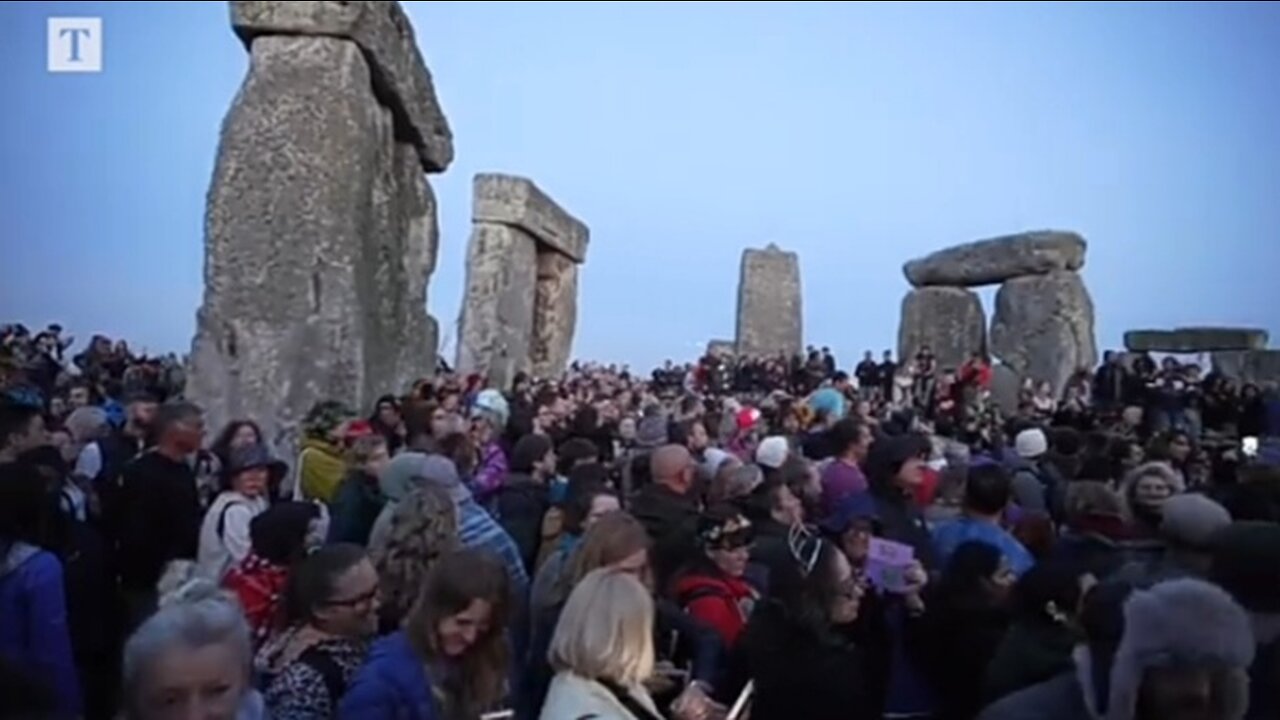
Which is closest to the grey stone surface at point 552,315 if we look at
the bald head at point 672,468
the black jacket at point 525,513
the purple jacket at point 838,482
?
the purple jacket at point 838,482

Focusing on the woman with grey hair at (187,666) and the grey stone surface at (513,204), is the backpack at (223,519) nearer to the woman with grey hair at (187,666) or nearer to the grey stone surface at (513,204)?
the woman with grey hair at (187,666)

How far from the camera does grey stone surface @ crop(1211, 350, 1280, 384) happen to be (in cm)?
1950

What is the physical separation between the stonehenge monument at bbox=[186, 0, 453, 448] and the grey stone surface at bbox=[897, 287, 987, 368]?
15.6m

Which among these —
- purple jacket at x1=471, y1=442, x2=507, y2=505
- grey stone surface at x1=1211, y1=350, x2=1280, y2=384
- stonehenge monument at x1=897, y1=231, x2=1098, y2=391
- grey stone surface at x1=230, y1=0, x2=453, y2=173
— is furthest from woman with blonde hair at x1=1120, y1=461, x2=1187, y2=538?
stonehenge monument at x1=897, y1=231, x2=1098, y2=391

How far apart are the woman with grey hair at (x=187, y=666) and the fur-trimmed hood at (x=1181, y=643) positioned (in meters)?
1.58

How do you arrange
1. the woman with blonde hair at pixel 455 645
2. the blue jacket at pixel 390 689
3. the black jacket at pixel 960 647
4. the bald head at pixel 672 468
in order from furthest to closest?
the bald head at pixel 672 468
the black jacket at pixel 960 647
the woman with blonde hair at pixel 455 645
the blue jacket at pixel 390 689

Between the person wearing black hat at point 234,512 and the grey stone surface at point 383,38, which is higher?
the grey stone surface at point 383,38

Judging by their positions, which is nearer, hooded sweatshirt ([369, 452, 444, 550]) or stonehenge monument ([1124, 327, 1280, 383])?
hooded sweatshirt ([369, 452, 444, 550])

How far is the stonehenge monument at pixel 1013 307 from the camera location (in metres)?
21.6

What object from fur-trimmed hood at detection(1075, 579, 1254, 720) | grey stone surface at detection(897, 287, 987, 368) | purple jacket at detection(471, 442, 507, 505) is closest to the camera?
fur-trimmed hood at detection(1075, 579, 1254, 720)

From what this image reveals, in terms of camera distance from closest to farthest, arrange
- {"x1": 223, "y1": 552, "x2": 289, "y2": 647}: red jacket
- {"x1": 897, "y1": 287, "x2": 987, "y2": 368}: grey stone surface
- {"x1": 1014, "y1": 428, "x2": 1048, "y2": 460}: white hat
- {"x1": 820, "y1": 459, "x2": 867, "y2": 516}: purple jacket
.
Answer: {"x1": 223, "y1": 552, "x2": 289, "y2": 647}: red jacket < {"x1": 820, "y1": 459, "x2": 867, "y2": 516}: purple jacket < {"x1": 1014, "y1": 428, "x2": 1048, "y2": 460}: white hat < {"x1": 897, "y1": 287, "x2": 987, "y2": 368}: grey stone surface

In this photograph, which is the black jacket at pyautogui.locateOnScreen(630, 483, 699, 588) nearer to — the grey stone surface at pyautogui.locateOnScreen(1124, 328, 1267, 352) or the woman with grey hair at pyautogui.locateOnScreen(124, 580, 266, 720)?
the woman with grey hair at pyautogui.locateOnScreen(124, 580, 266, 720)

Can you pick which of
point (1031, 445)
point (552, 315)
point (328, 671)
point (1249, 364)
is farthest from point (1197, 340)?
point (328, 671)

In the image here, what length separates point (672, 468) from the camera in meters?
5.51
